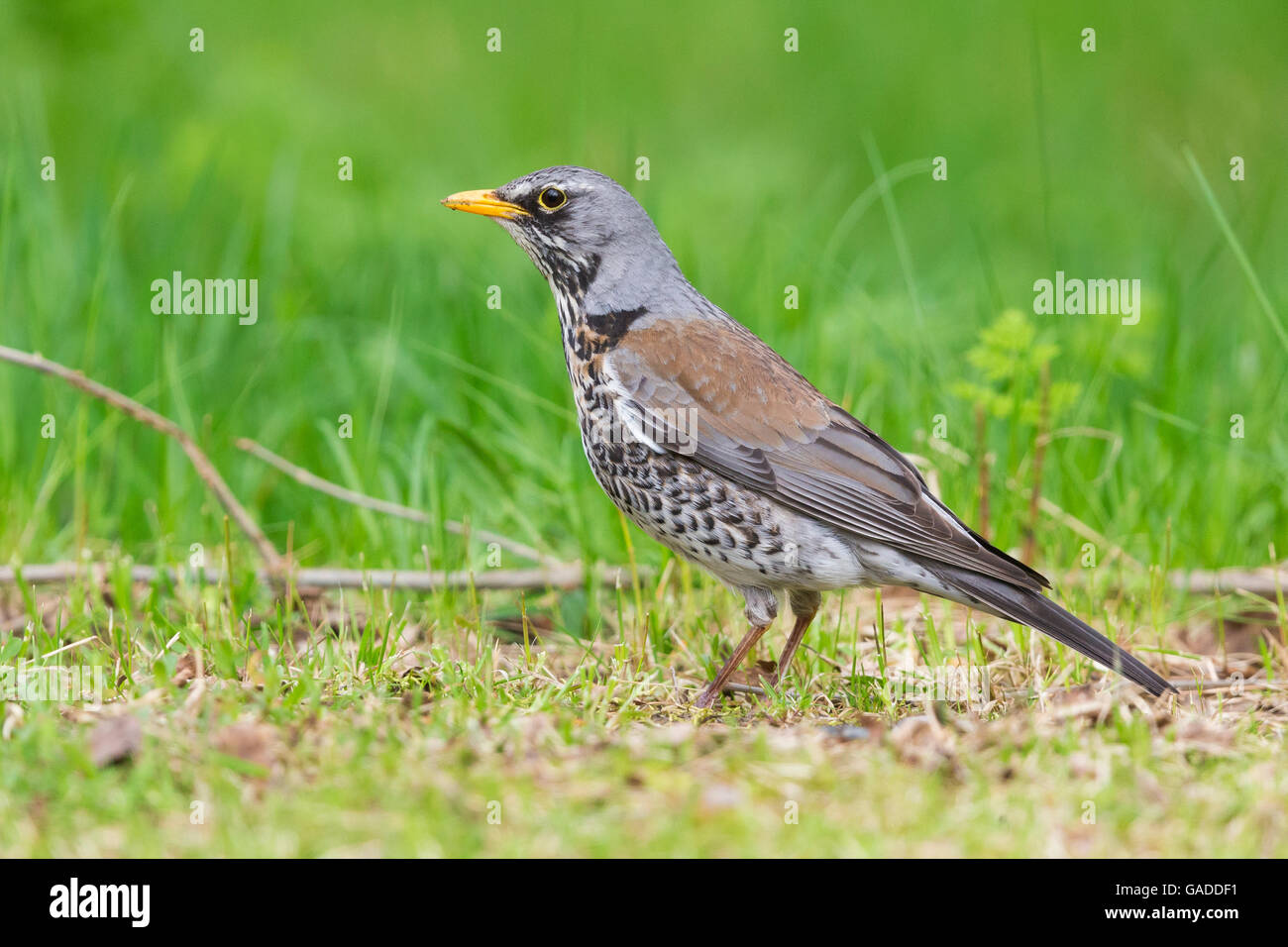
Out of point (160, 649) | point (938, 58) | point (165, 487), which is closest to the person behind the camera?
point (160, 649)

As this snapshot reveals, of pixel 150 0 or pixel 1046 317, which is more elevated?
pixel 150 0

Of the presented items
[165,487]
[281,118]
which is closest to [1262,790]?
[165,487]

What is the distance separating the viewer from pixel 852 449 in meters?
5.32

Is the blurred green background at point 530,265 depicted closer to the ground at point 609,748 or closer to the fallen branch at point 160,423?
the fallen branch at point 160,423

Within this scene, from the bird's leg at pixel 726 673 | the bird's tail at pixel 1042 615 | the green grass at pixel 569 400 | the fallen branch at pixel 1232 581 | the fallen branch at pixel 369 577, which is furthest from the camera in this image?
the fallen branch at pixel 1232 581

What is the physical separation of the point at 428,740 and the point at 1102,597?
2.84 metres

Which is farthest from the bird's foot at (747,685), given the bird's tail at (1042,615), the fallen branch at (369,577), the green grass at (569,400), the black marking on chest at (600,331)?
the black marking on chest at (600,331)

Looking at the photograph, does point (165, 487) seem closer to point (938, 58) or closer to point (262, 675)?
point (262, 675)

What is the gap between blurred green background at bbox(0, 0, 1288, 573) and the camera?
666 centimetres

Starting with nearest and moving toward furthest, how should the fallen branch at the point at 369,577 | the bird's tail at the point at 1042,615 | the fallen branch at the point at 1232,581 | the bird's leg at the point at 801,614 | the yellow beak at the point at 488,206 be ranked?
1. the bird's tail at the point at 1042,615
2. the bird's leg at the point at 801,614
3. the yellow beak at the point at 488,206
4. the fallen branch at the point at 369,577
5. the fallen branch at the point at 1232,581

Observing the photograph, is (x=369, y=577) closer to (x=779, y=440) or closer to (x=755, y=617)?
(x=755, y=617)

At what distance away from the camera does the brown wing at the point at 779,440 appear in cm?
509

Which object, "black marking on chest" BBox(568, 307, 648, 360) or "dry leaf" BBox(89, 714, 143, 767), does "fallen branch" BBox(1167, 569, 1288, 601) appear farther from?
"dry leaf" BBox(89, 714, 143, 767)

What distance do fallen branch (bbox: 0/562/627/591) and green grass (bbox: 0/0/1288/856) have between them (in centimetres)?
10
